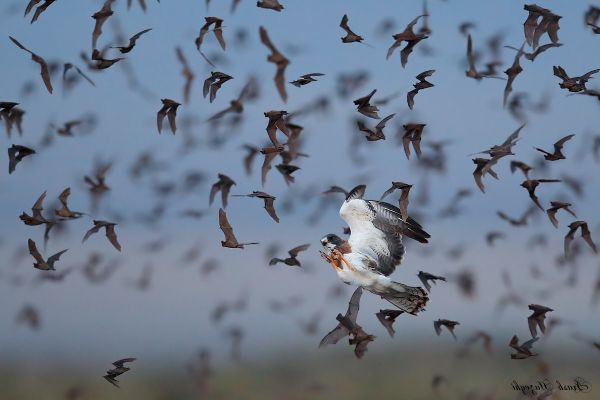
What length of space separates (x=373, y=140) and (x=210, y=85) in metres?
2.86

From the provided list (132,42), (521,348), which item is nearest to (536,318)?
(521,348)

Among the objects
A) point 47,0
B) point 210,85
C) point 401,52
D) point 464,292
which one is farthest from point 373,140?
point 47,0

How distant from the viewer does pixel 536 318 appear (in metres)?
14.4

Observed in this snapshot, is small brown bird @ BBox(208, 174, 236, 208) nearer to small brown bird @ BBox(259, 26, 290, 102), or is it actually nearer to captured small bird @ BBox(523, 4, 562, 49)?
small brown bird @ BBox(259, 26, 290, 102)

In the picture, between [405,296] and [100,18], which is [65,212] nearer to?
[100,18]

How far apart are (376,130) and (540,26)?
10.6ft

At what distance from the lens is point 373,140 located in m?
14.8

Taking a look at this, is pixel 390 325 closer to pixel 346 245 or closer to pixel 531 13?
pixel 346 245

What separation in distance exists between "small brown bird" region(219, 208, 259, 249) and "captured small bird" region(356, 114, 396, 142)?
2751mm

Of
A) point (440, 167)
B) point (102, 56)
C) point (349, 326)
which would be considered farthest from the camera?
point (440, 167)

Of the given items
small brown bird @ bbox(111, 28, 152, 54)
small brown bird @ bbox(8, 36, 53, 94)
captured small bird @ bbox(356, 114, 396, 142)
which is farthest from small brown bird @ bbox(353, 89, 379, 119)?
small brown bird @ bbox(8, 36, 53, 94)

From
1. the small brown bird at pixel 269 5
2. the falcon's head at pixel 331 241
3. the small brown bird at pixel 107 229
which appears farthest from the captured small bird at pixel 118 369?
the small brown bird at pixel 269 5

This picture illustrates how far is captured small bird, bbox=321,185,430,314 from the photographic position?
15492mm

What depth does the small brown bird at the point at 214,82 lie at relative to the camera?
14.8 m
